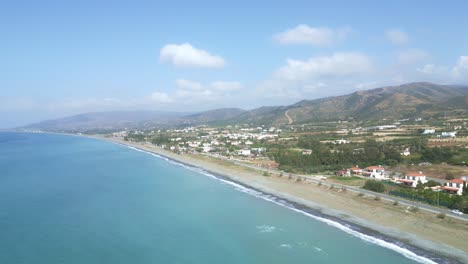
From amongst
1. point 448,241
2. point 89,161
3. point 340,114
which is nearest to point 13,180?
point 89,161

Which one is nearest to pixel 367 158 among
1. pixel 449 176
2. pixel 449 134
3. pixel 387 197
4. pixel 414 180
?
pixel 449 176

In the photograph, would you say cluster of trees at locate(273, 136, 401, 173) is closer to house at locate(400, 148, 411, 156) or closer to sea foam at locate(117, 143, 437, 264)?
house at locate(400, 148, 411, 156)

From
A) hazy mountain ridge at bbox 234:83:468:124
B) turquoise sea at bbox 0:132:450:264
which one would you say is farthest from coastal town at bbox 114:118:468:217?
hazy mountain ridge at bbox 234:83:468:124

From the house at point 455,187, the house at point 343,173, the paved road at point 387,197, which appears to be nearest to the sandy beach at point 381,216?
the paved road at point 387,197

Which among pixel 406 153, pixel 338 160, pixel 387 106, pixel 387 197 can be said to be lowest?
pixel 387 197

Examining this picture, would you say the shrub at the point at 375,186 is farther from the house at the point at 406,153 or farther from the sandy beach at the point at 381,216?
the house at the point at 406,153

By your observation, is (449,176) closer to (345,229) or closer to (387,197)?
(387,197)
